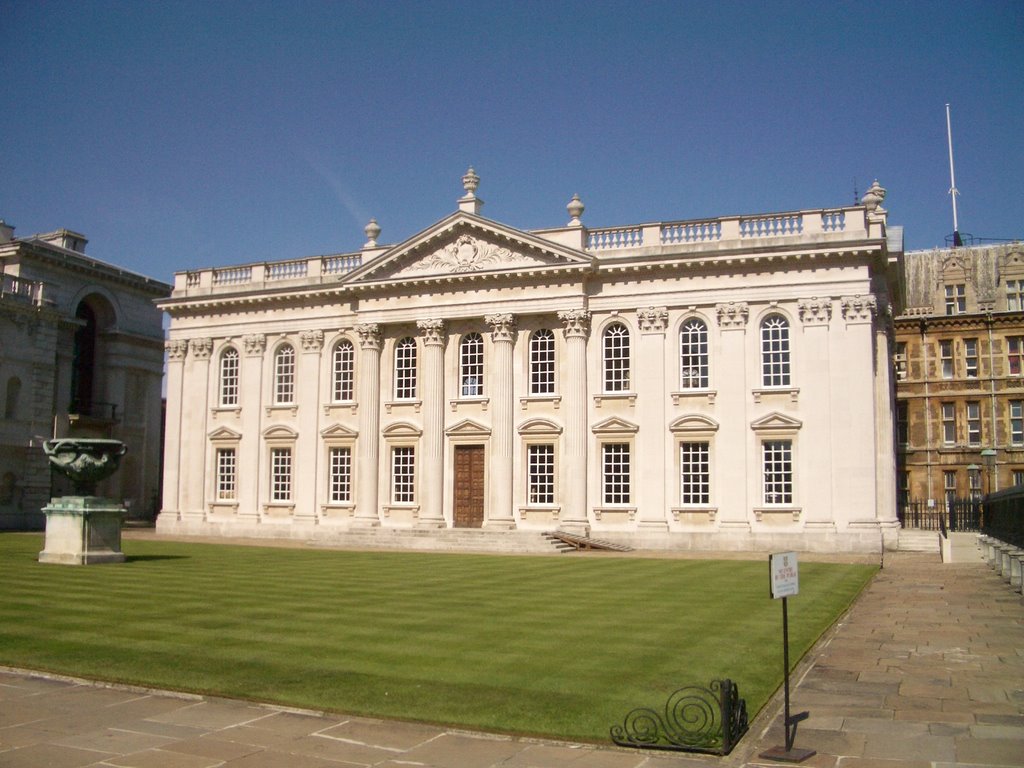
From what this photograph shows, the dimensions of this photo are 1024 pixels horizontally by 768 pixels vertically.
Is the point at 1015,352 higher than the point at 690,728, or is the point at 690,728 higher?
the point at 1015,352

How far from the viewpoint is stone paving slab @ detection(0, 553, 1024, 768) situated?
28.9 ft

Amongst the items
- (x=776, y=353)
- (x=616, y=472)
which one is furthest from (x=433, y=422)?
(x=776, y=353)

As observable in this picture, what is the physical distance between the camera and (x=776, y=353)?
126 ft

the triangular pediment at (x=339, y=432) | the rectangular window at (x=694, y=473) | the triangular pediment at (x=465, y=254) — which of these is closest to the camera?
the rectangular window at (x=694, y=473)

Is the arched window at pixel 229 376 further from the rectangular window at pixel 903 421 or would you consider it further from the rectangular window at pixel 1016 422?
the rectangular window at pixel 1016 422

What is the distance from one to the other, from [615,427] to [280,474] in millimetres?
16947

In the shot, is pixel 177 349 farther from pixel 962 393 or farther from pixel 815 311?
pixel 962 393

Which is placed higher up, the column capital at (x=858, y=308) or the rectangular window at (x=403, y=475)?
the column capital at (x=858, y=308)

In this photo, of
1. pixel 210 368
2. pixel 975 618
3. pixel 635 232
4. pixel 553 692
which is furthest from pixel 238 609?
pixel 210 368

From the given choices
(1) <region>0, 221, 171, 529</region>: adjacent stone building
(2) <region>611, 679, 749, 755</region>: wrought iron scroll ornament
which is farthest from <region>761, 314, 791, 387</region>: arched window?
(1) <region>0, 221, 171, 529</region>: adjacent stone building

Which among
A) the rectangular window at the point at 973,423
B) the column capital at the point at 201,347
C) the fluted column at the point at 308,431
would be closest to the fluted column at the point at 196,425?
the column capital at the point at 201,347

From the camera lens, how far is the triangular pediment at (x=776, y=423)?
123 feet

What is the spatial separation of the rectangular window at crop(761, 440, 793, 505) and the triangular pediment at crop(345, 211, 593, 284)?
1034 centimetres

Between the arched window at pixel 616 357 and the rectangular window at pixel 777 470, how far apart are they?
628 centimetres
